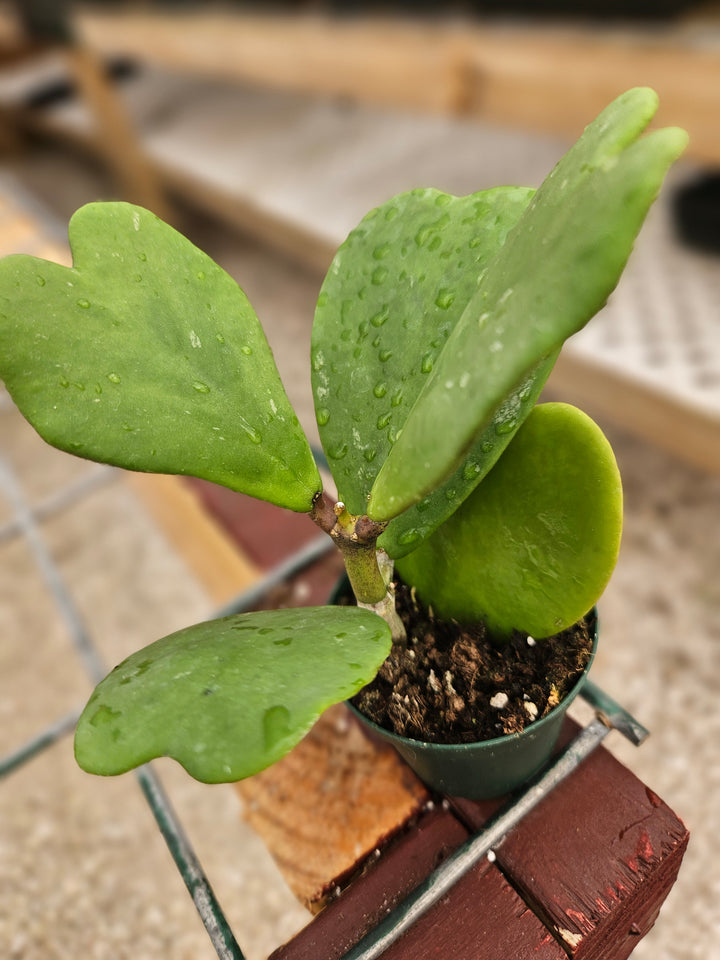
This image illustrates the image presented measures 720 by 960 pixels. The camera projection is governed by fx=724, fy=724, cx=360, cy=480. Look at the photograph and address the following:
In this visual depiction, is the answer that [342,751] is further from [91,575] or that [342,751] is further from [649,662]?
[91,575]

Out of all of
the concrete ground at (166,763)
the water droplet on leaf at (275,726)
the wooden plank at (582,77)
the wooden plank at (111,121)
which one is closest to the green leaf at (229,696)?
the water droplet on leaf at (275,726)

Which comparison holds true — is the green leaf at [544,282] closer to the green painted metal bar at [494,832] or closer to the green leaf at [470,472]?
the green leaf at [470,472]

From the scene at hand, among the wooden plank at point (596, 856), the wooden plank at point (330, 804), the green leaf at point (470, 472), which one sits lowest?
the wooden plank at point (330, 804)

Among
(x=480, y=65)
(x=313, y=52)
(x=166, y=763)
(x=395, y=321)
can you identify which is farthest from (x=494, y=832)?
(x=313, y=52)

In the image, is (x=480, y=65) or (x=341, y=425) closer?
(x=341, y=425)

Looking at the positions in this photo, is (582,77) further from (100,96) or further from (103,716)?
(100,96)

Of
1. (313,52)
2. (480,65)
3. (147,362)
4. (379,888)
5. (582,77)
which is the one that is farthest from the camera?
(313,52)

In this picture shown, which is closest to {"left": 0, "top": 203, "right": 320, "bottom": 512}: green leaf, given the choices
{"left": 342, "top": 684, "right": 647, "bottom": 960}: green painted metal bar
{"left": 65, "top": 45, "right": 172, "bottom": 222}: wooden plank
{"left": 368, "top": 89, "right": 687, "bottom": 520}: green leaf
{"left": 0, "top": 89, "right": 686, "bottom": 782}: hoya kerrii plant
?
{"left": 0, "top": 89, "right": 686, "bottom": 782}: hoya kerrii plant
